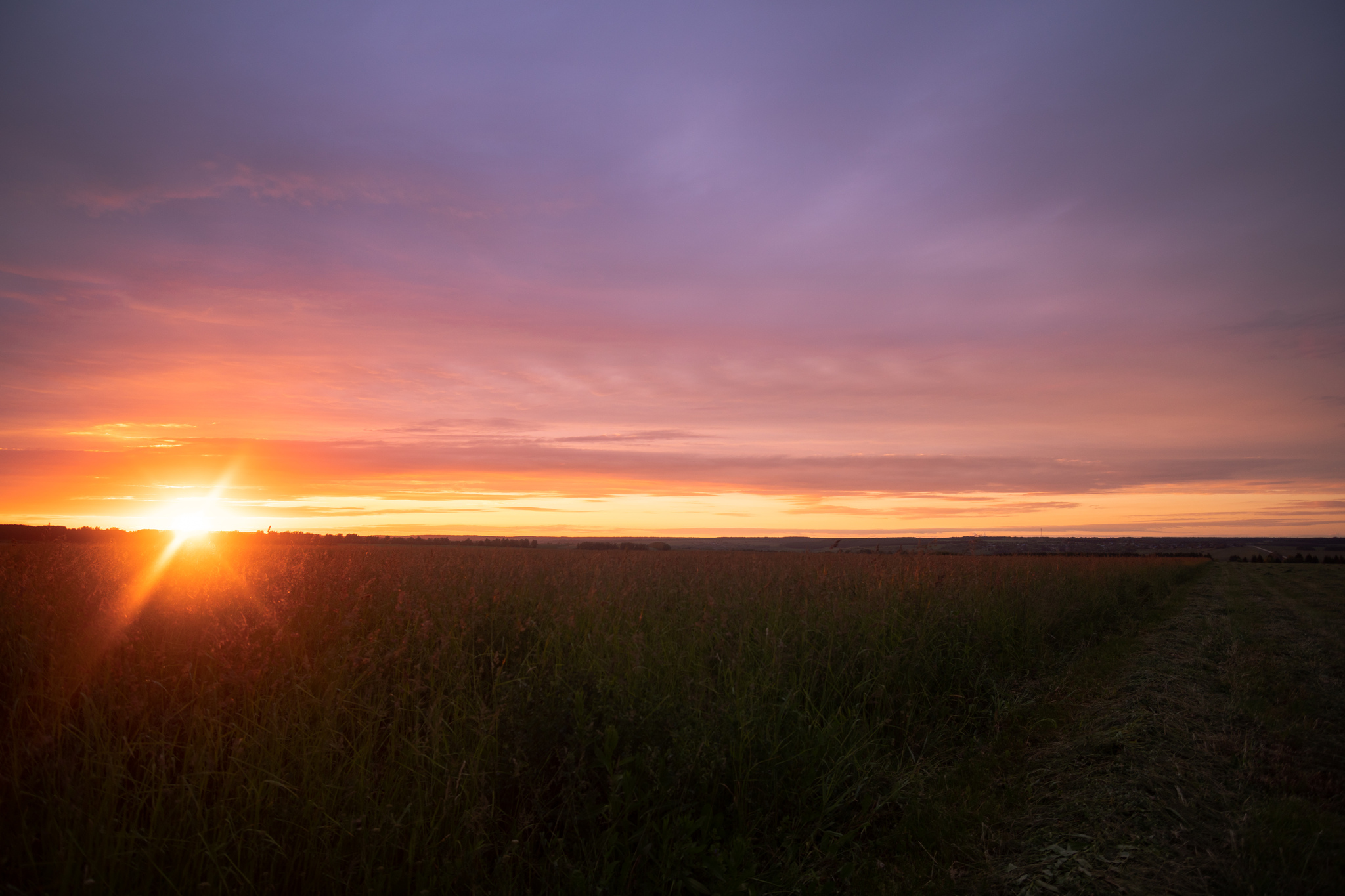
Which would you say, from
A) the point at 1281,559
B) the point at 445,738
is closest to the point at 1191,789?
the point at 445,738

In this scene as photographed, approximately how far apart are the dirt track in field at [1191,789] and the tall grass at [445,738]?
80 cm

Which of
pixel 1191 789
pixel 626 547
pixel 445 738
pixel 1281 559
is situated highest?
pixel 445 738

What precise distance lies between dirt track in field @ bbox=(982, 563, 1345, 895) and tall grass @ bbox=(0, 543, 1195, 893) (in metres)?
0.80

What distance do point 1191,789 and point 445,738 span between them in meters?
5.16

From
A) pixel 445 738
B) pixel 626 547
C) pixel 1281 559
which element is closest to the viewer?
pixel 445 738

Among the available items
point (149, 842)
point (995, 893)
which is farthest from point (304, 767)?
point (995, 893)

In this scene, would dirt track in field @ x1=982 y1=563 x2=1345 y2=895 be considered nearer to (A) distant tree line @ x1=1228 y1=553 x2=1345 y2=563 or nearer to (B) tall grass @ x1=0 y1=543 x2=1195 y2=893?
(B) tall grass @ x1=0 y1=543 x2=1195 y2=893

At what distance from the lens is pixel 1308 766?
4625 millimetres

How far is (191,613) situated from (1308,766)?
903 cm

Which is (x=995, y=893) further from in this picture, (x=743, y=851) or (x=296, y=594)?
(x=296, y=594)

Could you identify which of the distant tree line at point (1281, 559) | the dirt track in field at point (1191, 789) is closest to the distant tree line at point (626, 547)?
the dirt track in field at point (1191, 789)

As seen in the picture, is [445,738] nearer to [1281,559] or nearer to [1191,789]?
[1191,789]

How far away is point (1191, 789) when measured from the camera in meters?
4.30

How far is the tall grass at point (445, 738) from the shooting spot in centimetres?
309
